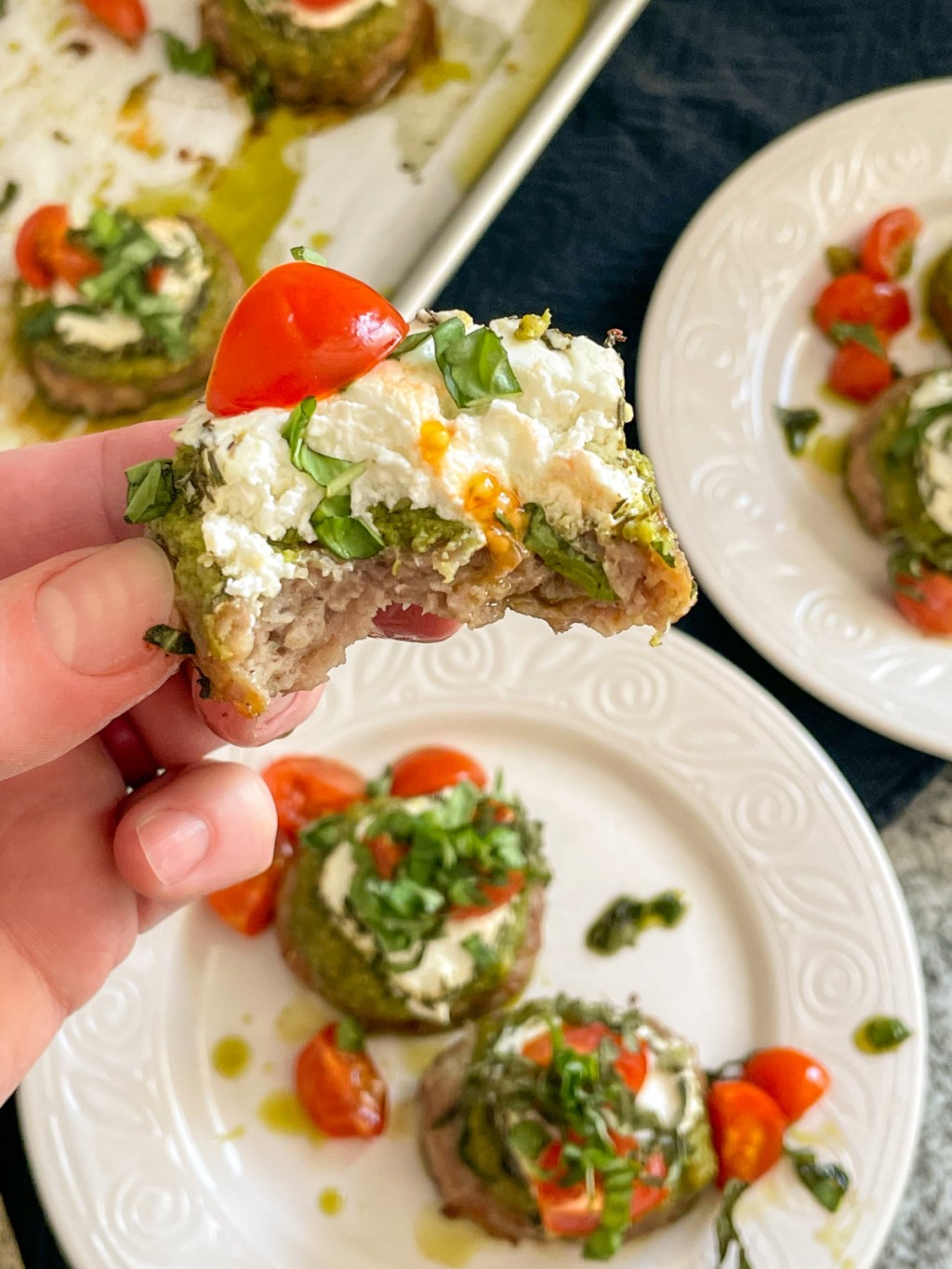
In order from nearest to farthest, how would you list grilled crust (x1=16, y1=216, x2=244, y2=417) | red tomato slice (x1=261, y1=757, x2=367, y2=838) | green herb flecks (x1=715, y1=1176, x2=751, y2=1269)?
green herb flecks (x1=715, y1=1176, x2=751, y2=1269) < red tomato slice (x1=261, y1=757, x2=367, y2=838) < grilled crust (x1=16, y1=216, x2=244, y2=417)

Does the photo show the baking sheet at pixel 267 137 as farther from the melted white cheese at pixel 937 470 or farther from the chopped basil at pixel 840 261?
the melted white cheese at pixel 937 470

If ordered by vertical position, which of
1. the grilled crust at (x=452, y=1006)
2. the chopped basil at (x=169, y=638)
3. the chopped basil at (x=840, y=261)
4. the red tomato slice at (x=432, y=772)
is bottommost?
the grilled crust at (x=452, y=1006)

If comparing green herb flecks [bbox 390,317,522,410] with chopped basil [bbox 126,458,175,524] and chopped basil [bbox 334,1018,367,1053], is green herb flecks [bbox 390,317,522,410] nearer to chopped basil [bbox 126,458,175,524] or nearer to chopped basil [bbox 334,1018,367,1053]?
chopped basil [bbox 126,458,175,524]

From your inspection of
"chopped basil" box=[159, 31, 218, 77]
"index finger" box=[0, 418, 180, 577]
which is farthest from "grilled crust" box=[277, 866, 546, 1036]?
"chopped basil" box=[159, 31, 218, 77]

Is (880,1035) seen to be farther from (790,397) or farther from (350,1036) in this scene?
(790,397)

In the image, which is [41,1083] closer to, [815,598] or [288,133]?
[815,598]

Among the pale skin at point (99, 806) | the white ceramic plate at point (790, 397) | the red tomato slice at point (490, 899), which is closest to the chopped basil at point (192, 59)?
the white ceramic plate at point (790, 397)
